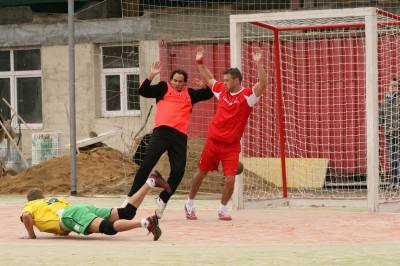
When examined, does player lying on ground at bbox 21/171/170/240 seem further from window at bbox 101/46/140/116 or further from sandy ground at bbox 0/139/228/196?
window at bbox 101/46/140/116

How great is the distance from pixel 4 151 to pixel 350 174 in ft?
27.8

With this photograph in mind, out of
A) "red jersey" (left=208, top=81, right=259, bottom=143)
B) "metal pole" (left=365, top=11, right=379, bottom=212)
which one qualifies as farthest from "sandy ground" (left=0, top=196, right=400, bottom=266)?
"red jersey" (left=208, top=81, right=259, bottom=143)

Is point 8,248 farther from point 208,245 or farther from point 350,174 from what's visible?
point 350,174

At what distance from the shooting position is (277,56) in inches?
805

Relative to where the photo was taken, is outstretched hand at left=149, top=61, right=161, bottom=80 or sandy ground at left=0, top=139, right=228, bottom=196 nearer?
outstretched hand at left=149, top=61, right=161, bottom=80

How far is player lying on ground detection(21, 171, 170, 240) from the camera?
1423 cm

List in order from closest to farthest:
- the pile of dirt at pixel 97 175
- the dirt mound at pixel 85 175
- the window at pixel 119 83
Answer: the pile of dirt at pixel 97 175 < the dirt mound at pixel 85 175 < the window at pixel 119 83

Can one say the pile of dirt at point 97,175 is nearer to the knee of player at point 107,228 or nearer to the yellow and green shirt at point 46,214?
the yellow and green shirt at point 46,214

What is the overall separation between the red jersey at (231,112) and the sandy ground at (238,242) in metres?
1.09

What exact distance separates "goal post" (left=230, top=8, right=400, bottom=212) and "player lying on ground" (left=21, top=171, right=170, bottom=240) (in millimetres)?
4656

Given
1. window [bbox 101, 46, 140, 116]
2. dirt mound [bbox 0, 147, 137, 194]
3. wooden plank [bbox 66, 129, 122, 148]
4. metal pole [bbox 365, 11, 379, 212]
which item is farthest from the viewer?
window [bbox 101, 46, 140, 116]

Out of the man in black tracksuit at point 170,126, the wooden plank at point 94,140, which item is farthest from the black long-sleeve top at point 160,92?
the wooden plank at point 94,140

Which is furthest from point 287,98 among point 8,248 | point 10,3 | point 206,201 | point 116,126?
point 8,248

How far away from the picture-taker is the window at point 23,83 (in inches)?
1296
